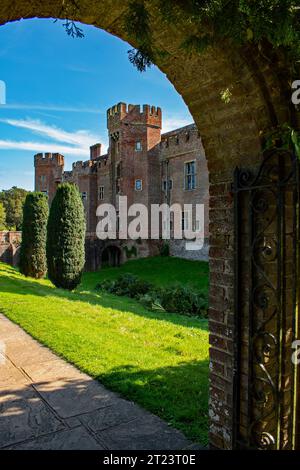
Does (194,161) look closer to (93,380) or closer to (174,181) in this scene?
(174,181)

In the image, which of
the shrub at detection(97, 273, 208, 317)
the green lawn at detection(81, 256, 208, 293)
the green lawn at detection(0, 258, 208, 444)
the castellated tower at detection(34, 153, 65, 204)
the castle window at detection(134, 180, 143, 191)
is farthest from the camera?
the castellated tower at detection(34, 153, 65, 204)

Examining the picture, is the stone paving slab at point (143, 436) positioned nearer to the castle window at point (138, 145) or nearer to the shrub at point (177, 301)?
the shrub at point (177, 301)

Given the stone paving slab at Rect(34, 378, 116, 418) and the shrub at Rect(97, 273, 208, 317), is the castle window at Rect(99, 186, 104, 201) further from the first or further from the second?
the stone paving slab at Rect(34, 378, 116, 418)

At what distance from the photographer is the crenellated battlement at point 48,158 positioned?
141ft

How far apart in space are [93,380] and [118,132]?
1126 inches

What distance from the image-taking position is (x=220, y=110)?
7.58ft

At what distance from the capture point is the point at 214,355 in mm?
2564

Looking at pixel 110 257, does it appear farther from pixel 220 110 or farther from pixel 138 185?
pixel 220 110

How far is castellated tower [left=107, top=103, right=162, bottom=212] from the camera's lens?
29.7 m

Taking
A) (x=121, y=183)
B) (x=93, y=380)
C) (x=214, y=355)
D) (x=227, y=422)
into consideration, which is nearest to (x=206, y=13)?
(x=214, y=355)

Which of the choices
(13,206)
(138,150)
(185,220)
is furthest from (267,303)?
(13,206)

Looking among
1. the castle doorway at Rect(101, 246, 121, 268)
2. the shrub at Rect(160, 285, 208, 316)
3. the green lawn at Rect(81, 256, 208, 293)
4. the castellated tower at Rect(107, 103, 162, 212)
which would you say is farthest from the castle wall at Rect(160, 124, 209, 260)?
the shrub at Rect(160, 285, 208, 316)

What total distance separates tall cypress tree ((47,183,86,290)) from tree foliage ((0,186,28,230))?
152 feet

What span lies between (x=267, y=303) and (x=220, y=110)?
1.32 m
